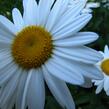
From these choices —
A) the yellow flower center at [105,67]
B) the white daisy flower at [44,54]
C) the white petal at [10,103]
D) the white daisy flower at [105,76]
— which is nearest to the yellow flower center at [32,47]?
the white daisy flower at [44,54]

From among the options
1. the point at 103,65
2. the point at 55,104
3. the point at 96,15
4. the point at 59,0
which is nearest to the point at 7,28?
the point at 59,0

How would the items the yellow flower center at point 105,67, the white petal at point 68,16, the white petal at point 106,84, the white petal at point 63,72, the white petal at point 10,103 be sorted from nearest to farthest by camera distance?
the white petal at point 63,72 < the white petal at point 68,16 < the white petal at point 10,103 < the white petal at point 106,84 < the yellow flower center at point 105,67

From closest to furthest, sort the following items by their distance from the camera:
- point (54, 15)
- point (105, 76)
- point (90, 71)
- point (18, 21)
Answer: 1. point (90, 71)
2. point (54, 15)
3. point (18, 21)
4. point (105, 76)

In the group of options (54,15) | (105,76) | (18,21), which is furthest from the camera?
(105,76)

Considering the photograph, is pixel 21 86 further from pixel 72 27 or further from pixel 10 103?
pixel 72 27

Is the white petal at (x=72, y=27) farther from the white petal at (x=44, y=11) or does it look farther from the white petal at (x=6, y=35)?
the white petal at (x=6, y=35)

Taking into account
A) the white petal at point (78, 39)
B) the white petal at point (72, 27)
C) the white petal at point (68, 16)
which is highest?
the white petal at point (68, 16)

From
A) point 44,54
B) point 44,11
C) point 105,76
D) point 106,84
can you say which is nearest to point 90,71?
point 44,54
